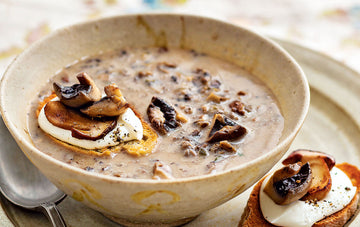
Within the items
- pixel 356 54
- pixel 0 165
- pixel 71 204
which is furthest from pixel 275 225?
pixel 356 54

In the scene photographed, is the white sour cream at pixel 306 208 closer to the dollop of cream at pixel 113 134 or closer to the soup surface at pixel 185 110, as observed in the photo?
the soup surface at pixel 185 110

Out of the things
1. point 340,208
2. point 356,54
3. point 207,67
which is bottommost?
point 356,54

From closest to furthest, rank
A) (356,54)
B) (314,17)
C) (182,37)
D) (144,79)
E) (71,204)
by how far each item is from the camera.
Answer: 1. (71,204)
2. (144,79)
3. (182,37)
4. (356,54)
5. (314,17)

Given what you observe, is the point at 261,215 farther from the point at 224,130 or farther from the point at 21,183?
the point at 21,183

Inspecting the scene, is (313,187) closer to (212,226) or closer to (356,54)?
(212,226)

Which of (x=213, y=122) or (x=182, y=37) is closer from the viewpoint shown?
(x=213, y=122)

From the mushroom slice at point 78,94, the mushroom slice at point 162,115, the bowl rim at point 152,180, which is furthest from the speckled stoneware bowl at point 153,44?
the mushroom slice at point 162,115

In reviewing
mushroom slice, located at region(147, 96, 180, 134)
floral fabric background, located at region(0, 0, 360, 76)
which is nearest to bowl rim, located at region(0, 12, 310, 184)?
mushroom slice, located at region(147, 96, 180, 134)
